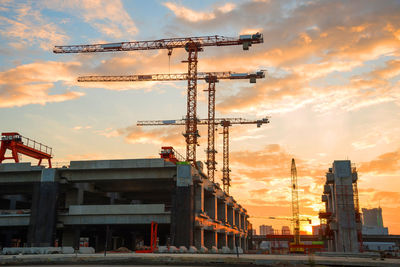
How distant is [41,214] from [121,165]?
606 inches

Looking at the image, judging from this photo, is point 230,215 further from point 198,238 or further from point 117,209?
point 117,209

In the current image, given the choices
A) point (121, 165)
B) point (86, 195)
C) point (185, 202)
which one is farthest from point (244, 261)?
point (86, 195)

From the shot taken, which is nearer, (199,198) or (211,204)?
(199,198)

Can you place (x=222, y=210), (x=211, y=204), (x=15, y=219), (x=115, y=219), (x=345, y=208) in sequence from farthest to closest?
1. (x=222, y=210)
2. (x=211, y=204)
3. (x=345, y=208)
4. (x=15, y=219)
5. (x=115, y=219)

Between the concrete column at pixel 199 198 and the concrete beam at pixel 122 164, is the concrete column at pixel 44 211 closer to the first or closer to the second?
the concrete beam at pixel 122 164

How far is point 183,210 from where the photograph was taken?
60812 millimetres

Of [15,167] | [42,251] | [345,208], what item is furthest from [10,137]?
[345,208]

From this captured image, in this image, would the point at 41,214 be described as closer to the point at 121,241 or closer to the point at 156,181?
the point at 156,181

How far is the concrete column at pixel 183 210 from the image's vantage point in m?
59.8

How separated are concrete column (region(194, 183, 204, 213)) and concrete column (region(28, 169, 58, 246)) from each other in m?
23.2

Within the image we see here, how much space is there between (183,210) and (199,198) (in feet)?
20.8

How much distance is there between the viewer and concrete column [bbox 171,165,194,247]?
196 ft

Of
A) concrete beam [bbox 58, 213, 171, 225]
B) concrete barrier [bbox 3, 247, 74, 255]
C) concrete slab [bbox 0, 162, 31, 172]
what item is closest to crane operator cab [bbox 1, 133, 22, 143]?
concrete slab [bbox 0, 162, 31, 172]

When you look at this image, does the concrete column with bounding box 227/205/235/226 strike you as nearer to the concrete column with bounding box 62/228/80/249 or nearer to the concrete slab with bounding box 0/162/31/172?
the concrete column with bounding box 62/228/80/249
